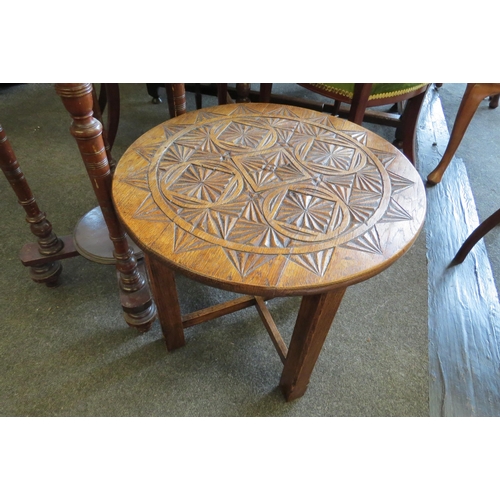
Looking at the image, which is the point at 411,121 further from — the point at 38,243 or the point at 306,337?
the point at 38,243

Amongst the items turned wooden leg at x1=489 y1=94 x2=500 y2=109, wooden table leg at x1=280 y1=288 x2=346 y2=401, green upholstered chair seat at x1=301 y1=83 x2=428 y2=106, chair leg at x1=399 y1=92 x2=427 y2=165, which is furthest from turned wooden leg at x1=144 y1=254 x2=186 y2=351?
turned wooden leg at x1=489 y1=94 x2=500 y2=109

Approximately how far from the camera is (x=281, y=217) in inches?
27.4

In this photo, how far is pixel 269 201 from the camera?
0.73m

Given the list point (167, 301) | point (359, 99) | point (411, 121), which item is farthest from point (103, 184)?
point (411, 121)

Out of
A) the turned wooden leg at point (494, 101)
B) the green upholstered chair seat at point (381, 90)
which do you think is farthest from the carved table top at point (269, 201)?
the turned wooden leg at point (494, 101)

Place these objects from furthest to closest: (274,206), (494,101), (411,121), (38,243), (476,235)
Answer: (494,101) → (411,121) → (476,235) → (38,243) → (274,206)

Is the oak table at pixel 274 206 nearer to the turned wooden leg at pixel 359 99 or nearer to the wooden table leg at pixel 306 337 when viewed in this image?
the wooden table leg at pixel 306 337

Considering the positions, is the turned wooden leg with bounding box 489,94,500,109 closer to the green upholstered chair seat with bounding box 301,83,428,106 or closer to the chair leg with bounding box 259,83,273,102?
the green upholstered chair seat with bounding box 301,83,428,106

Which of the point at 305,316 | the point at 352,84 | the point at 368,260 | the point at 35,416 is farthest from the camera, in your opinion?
the point at 352,84

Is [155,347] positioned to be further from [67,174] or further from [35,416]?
[67,174]

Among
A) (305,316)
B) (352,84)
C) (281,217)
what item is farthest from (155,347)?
(352,84)

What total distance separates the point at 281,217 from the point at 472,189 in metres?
1.55

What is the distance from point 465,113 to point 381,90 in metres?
0.45

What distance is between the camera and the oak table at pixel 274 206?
62 centimetres
